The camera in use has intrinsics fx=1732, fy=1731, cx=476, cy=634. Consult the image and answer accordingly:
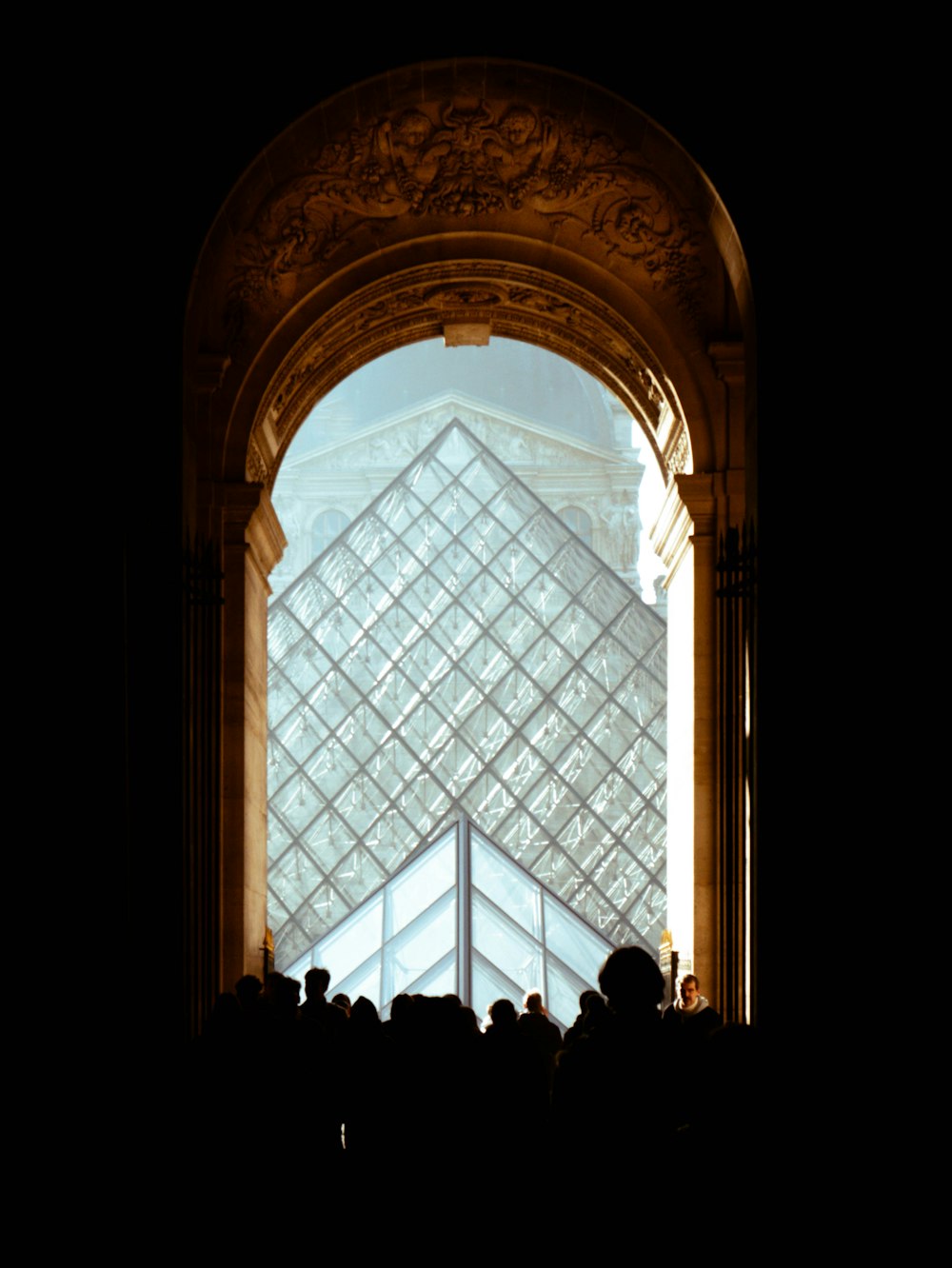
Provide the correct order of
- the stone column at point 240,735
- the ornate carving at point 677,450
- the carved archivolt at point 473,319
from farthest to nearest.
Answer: the carved archivolt at point 473,319 < the ornate carving at point 677,450 < the stone column at point 240,735

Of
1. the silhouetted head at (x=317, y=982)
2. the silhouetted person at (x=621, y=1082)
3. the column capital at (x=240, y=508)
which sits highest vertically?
the column capital at (x=240, y=508)

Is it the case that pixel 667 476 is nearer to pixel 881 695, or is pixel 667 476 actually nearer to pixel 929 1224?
pixel 881 695

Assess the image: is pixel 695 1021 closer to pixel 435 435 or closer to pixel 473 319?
pixel 473 319

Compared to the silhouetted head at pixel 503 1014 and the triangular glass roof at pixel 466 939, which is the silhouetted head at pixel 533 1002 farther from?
the triangular glass roof at pixel 466 939

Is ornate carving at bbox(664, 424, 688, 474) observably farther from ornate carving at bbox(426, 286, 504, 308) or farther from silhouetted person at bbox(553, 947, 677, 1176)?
silhouetted person at bbox(553, 947, 677, 1176)

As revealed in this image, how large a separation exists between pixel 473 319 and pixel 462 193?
1621mm

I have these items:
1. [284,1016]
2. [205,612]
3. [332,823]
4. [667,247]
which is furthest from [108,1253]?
[332,823]

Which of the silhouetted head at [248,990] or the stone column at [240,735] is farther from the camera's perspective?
the stone column at [240,735]

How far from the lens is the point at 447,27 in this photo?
6957 millimetres

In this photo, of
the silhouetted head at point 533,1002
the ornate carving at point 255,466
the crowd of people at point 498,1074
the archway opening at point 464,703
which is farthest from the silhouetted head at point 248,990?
the archway opening at point 464,703

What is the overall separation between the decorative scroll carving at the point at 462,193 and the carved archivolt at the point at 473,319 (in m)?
0.43

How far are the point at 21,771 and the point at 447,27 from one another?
11.1 ft

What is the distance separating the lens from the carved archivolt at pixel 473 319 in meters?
9.66

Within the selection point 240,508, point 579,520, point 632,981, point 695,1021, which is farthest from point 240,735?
point 579,520
